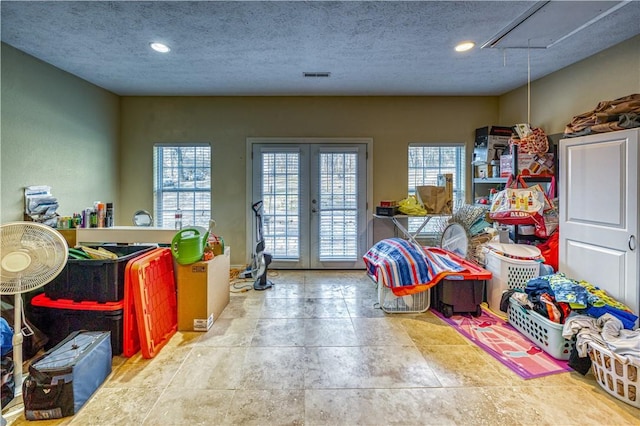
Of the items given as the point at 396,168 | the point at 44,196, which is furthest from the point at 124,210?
the point at 396,168

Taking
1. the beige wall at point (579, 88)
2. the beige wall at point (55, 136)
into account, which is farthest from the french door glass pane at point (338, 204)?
the beige wall at point (55, 136)

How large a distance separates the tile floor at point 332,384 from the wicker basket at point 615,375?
2.3 inches

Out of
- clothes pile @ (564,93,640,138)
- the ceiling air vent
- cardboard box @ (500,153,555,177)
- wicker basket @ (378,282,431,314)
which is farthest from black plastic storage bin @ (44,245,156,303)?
cardboard box @ (500,153,555,177)

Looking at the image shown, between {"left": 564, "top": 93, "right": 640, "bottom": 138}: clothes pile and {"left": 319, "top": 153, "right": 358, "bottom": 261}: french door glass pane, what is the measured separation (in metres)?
2.65

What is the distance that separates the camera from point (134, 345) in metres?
2.40

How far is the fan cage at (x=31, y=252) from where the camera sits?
1835mm

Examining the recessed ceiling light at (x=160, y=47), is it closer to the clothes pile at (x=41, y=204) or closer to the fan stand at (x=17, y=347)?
the clothes pile at (x=41, y=204)

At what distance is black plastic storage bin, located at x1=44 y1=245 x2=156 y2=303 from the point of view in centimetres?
234

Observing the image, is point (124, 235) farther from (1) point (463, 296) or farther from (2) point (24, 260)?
(1) point (463, 296)

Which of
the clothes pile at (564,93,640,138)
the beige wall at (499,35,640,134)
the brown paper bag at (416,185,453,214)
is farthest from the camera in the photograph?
the brown paper bag at (416,185,453,214)

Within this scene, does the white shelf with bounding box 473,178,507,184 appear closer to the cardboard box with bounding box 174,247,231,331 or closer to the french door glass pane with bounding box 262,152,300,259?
the french door glass pane with bounding box 262,152,300,259

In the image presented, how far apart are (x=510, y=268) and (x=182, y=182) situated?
14.5 ft

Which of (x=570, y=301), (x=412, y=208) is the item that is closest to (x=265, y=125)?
(x=412, y=208)

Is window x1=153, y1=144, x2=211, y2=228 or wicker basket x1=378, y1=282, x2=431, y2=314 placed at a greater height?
window x1=153, y1=144, x2=211, y2=228
